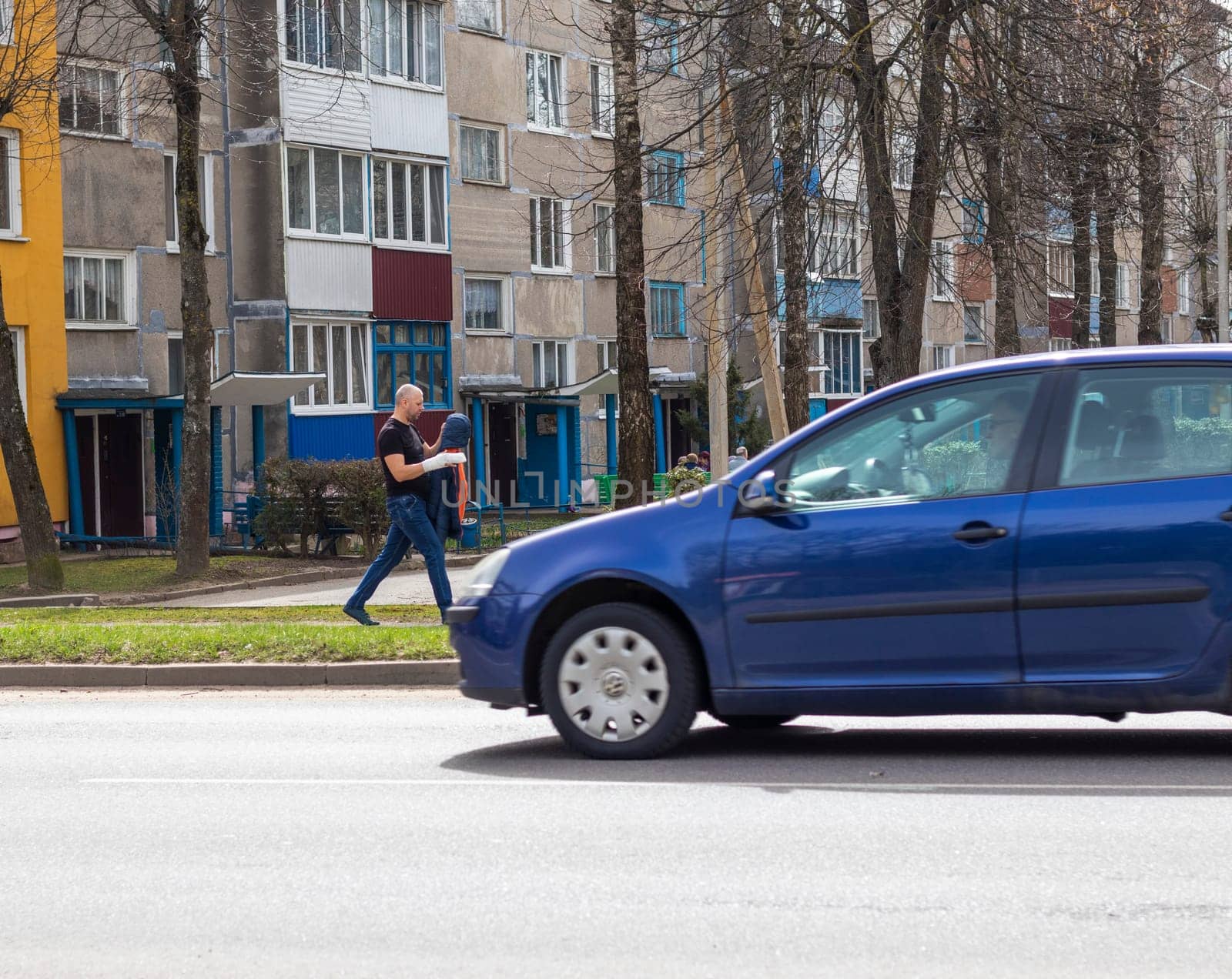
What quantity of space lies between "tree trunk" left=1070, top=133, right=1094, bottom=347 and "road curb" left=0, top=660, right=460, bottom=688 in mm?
12744

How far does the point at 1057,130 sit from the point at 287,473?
42.9ft

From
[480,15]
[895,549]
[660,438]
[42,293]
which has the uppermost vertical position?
[480,15]

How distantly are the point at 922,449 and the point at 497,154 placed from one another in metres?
32.4

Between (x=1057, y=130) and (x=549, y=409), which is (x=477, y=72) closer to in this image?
(x=549, y=409)

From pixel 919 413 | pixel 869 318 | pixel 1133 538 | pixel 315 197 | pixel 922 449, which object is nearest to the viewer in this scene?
pixel 1133 538

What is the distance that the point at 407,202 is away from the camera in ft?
118

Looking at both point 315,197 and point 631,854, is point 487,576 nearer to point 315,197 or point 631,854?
point 631,854

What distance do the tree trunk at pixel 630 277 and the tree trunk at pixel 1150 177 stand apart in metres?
5.48

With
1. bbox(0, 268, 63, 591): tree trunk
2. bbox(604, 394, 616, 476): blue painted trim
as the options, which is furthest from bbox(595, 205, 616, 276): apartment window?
bbox(0, 268, 63, 591): tree trunk

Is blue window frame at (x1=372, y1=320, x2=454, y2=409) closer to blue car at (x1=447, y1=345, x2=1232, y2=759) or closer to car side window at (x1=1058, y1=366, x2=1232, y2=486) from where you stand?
blue car at (x1=447, y1=345, x2=1232, y2=759)

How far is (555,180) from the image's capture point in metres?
40.3

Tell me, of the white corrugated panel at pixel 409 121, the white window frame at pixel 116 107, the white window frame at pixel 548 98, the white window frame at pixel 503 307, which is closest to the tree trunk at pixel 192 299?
the white window frame at pixel 116 107

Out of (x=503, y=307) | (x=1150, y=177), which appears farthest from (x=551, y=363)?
(x=1150, y=177)

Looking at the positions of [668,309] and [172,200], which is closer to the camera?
[172,200]
